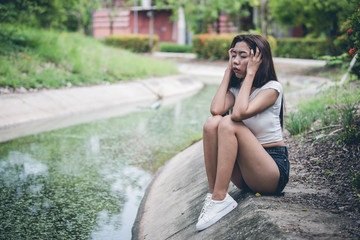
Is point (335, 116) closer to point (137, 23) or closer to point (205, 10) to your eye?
point (205, 10)

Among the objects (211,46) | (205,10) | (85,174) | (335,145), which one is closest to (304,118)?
(335,145)

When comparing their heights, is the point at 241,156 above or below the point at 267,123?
below

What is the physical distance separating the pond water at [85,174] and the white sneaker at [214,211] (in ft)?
3.53

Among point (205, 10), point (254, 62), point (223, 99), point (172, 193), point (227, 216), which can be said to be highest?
point (205, 10)

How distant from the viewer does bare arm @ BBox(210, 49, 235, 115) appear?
344 centimetres

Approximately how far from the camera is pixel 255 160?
300cm

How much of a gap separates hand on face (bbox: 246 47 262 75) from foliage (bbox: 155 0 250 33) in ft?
70.0

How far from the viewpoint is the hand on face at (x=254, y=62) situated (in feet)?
10.6

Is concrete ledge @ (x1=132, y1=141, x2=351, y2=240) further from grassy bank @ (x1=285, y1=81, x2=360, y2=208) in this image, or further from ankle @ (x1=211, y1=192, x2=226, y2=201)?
grassy bank @ (x1=285, y1=81, x2=360, y2=208)

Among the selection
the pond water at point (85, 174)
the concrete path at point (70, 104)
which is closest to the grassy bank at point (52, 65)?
the concrete path at point (70, 104)

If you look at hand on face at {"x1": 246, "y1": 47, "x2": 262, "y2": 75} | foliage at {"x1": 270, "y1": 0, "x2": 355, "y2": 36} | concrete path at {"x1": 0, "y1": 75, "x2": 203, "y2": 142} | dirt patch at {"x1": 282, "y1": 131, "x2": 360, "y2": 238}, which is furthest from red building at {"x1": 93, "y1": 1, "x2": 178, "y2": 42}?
hand on face at {"x1": 246, "y1": 47, "x2": 262, "y2": 75}

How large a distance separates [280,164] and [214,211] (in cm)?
60

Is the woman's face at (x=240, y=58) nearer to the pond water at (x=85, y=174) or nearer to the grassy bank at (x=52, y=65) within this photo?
the pond water at (x=85, y=174)

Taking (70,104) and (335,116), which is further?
(70,104)
